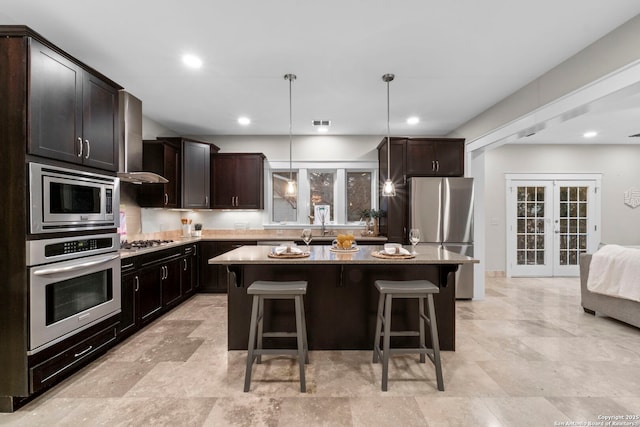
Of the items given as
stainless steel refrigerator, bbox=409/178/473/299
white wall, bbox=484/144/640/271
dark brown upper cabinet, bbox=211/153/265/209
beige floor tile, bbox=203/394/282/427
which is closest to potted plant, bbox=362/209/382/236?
stainless steel refrigerator, bbox=409/178/473/299

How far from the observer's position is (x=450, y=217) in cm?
436

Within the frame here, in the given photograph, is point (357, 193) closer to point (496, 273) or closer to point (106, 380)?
point (496, 273)

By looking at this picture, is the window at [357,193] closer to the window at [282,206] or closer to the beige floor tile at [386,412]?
the window at [282,206]

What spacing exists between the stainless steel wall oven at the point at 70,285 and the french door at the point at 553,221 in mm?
6525

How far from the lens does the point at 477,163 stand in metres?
→ 4.61

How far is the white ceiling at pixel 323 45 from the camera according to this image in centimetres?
208

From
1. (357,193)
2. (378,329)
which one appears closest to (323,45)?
(378,329)

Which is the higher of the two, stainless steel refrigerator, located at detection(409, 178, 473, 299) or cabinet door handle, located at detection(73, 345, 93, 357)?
stainless steel refrigerator, located at detection(409, 178, 473, 299)

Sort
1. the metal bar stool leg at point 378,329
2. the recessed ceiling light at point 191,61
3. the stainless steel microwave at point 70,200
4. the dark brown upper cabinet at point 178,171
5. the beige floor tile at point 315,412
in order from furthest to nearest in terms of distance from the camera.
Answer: the dark brown upper cabinet at point 178,171 < the recessed ceiling light at point 191,61 < the metal bar stool leg at point 378,329 < the stainless steel microwave at point 70,200 < the beige floor tile at point 315,412

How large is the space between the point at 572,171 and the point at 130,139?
296 inches

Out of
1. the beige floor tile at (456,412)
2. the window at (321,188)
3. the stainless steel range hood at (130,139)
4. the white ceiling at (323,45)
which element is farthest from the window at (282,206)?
the beige floor tile at (456,412)

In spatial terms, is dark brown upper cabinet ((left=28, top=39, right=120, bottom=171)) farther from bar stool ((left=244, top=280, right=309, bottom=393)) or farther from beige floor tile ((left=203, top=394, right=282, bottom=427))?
beige floor tile ((left=203, top=394, right=282, bottom=427))

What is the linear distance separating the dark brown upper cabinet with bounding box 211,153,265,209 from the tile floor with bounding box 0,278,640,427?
235 cm

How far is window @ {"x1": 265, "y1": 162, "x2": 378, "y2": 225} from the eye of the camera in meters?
5.45
